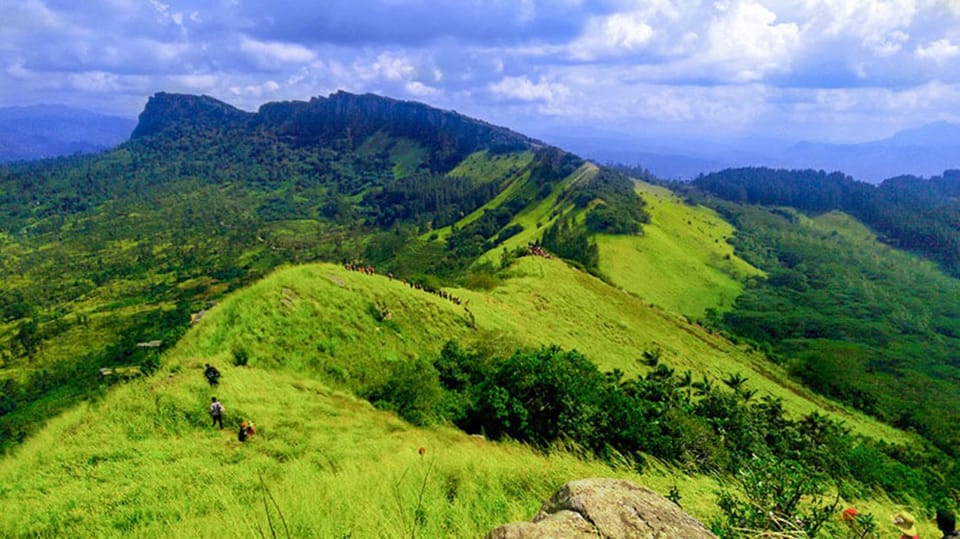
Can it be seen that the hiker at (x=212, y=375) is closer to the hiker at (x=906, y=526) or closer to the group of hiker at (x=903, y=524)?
the group of hiker at (x=903, y=524)

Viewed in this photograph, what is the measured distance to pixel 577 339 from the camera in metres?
52.8

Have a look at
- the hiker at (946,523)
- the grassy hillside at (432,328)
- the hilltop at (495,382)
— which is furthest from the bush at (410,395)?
the hiker at (946,523)

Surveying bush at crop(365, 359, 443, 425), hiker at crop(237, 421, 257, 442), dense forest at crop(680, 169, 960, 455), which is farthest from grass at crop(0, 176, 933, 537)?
dense forest at crop(680, 169, 960, 455)

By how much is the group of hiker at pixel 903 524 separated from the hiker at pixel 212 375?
20.1m

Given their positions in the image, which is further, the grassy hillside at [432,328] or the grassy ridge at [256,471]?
the grassy hillside at [432,328]

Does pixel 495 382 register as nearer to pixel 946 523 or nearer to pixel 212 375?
pixel 212 375

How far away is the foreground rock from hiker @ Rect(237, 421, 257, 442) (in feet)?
45.0

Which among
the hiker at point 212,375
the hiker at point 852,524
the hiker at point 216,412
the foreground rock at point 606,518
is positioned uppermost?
the foreground rock at point 606,518

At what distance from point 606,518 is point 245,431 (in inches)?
585

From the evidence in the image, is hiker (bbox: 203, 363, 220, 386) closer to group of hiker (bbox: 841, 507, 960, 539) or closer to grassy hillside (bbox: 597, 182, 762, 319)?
group of hiker (bbox: 841, 507, 960, 539)

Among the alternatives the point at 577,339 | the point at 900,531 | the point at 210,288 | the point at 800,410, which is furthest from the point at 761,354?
the point at 210,288

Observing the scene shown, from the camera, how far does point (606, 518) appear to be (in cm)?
556

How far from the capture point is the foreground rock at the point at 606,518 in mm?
5215

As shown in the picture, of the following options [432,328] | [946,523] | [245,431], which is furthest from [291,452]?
[432,328]
